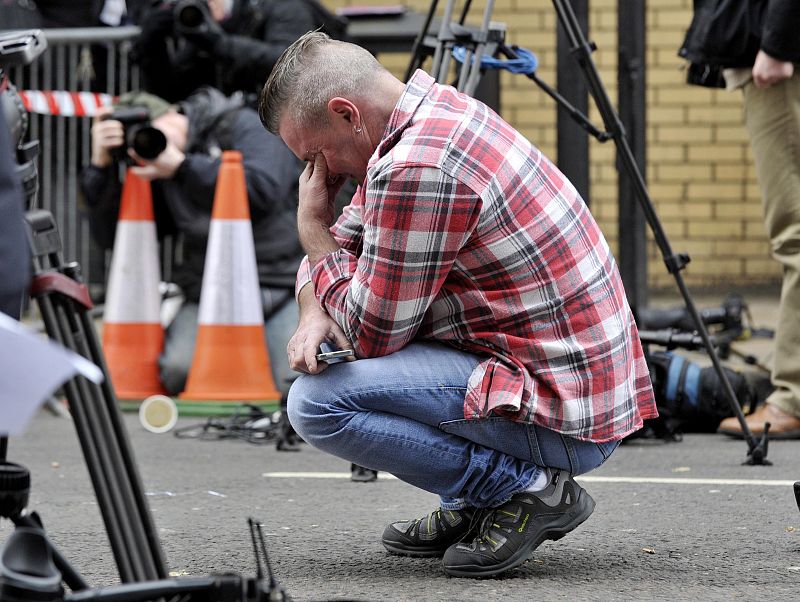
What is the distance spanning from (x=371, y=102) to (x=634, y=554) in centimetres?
118

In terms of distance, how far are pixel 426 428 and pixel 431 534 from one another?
32 centimetres

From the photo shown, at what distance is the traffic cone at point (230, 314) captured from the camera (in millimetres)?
5926

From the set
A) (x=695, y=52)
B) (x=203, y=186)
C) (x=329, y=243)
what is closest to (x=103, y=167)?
(x=203, y=186)

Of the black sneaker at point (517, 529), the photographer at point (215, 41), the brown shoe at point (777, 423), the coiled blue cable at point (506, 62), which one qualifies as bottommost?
the brown shoe at point (777, 423)

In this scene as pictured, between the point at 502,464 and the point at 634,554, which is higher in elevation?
the point at 502,464

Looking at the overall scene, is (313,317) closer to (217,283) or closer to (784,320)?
(784,320)

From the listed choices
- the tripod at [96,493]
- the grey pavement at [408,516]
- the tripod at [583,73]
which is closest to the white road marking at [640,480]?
the grey pavement at [408,516]

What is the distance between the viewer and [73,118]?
7.67m

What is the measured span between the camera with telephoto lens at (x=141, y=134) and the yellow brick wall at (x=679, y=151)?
3.33 metres

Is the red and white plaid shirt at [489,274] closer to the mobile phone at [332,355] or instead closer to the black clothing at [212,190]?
the mobile phone at [332,355]

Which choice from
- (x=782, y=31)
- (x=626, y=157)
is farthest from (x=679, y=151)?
(x=626, y=157)

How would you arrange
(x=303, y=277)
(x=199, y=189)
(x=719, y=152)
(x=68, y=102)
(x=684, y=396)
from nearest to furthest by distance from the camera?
1. (x=303, y=277)
2. (x=684, y=396)
3. (x=199, y=189)
4. (x=68, y=102)
5. (x=719, y=152)

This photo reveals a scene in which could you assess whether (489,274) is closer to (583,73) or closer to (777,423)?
(583,73)

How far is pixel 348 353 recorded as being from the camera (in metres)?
2.89
